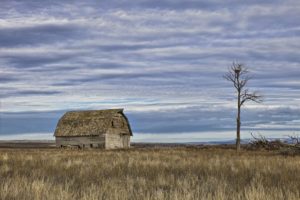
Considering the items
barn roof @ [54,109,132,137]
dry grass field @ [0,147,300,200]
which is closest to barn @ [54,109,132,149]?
barn roof @ [54,109,132,137]

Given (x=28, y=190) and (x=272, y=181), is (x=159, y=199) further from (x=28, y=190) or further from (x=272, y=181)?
(x=272, y=181)

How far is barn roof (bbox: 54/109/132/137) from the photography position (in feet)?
203

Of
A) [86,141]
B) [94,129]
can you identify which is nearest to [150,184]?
[94,129]

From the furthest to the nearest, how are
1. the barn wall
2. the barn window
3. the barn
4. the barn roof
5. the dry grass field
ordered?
the barn window < the barn roof < the barn < the barn wall < the dry grass field

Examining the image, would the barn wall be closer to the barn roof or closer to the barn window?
the barn roof

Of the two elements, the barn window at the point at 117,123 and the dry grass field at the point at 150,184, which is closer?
the dry grass field at the point at 150,184

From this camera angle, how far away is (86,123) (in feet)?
209

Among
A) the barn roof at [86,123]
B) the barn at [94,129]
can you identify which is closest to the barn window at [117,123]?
the barn at [94,129]

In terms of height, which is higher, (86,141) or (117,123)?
(117,123)

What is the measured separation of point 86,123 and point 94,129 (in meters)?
2.16

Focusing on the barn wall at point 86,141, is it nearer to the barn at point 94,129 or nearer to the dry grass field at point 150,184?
the barn at point 94,129

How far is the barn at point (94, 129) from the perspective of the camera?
6162 cm

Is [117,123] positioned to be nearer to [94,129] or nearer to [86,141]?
[94,129]

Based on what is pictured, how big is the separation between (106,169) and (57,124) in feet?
171
